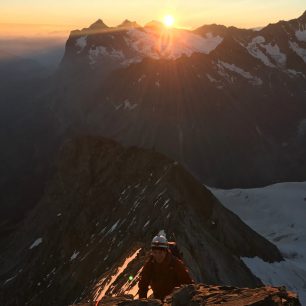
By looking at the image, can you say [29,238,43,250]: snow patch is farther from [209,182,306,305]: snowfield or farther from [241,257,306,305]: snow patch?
[209,182,306,305]: snowfield

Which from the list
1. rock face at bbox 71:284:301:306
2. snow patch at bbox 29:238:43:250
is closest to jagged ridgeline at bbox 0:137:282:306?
snow patch at bbox 29:238:43:250

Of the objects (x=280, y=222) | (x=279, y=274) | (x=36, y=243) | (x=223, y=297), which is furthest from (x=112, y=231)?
(x=280, y=222)

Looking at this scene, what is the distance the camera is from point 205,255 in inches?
1516

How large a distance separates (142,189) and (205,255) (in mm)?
18556

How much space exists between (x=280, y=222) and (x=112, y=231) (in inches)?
2359

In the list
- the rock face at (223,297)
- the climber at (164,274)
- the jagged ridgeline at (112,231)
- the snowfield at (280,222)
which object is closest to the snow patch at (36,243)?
the jagged ridgeline at (112,231)

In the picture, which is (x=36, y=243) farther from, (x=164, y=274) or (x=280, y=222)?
(x=164, y=274)

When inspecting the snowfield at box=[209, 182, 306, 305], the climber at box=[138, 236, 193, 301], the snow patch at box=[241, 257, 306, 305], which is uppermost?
the climber at box=[138, 236, 193, 301]

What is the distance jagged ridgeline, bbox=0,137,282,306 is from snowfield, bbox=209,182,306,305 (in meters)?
2.58

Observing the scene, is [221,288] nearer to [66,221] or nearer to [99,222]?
[99,222]

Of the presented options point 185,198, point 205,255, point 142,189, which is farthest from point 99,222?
point 205,255

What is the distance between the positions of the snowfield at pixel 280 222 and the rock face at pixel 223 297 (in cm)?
3936

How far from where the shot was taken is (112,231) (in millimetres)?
50531

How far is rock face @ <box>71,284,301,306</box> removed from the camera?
412 inches
